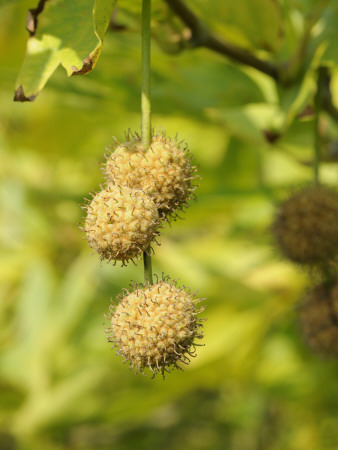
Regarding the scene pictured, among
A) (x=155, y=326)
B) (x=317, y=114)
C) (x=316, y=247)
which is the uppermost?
(x=317, y=114)

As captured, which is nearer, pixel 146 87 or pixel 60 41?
pixel 146 87

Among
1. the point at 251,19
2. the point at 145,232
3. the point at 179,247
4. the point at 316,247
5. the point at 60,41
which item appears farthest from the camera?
the point at 179,247

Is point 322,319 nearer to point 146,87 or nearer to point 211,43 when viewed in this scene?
point 211,43

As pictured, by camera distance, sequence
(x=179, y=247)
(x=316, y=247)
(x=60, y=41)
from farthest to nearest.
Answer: (x=179, y=247)
(x=316, y=247)
(x=60, y=41)

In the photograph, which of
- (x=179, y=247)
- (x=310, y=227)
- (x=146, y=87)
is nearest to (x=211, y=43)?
(x=310, y=227)

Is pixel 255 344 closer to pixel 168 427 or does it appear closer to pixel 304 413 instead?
pixel 304 413

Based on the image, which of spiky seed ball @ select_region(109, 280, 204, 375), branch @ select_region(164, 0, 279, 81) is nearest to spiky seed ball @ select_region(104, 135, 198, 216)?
spiky seed ball @ select_region(109, 280, 204, 375)

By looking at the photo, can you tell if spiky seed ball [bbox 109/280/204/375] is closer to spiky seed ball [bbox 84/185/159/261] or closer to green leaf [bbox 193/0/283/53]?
spiky seed ball [bbox 84/185/159/261]
